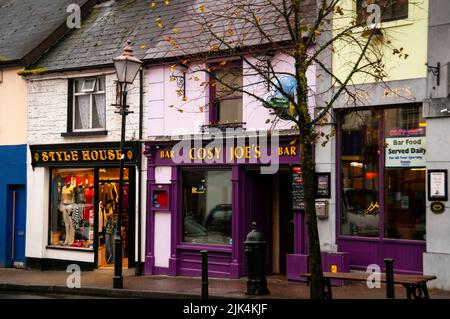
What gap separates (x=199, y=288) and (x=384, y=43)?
245 inches

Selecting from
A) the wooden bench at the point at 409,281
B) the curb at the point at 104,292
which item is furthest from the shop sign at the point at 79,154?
the wooden bench at the point at 409,281

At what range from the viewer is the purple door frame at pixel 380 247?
13414 mm

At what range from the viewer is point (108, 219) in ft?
59.9

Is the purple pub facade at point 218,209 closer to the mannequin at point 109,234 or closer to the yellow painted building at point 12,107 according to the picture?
the mannequin at point 109,234

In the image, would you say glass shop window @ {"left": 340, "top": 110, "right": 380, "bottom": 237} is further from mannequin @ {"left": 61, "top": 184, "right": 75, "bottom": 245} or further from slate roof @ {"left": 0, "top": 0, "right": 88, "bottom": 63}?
slate roof @ {"left": 0, "top": 0, "right": 88, "bottom": 63}

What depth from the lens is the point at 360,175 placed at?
46.7 ft

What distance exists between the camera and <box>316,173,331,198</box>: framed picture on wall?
14344 mm

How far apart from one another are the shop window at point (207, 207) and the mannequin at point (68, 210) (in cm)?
391

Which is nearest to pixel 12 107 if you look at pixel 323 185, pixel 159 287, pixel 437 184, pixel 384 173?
pixel 159 287

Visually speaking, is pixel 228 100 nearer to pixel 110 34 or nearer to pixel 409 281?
pixel 110 34

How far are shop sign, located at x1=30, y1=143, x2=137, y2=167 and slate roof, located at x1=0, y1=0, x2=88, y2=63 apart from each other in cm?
277

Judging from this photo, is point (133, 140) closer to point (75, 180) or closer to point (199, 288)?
point (75, 180)

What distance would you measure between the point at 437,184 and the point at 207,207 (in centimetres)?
558

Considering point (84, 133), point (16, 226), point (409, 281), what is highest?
point (84, 133)
